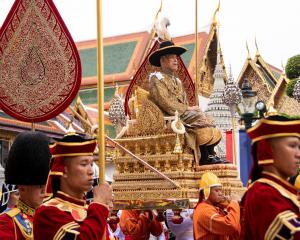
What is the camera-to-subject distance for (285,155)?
4.46 meters

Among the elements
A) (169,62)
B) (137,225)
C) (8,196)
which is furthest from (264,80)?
(8,196)

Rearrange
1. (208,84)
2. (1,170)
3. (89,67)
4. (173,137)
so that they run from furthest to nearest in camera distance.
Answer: (89,67), (208,84), (1,170), (173,137)

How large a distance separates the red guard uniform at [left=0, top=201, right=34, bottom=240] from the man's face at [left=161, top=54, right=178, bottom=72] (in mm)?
5052

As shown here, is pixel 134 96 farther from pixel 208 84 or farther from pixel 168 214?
pixel 208 84

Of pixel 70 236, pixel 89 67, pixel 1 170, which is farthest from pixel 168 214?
pixel 89 67

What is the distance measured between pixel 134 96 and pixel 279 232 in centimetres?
637

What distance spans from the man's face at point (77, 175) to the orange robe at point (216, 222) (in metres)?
2.62

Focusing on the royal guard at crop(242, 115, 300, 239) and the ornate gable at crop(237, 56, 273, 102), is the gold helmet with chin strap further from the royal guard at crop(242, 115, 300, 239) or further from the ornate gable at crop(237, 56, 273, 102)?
the ornate gable at crop(237, 56, 273, 102)

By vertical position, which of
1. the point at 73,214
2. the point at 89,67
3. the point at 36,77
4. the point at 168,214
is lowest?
the point at 168,214

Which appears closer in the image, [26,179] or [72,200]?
[72,200]

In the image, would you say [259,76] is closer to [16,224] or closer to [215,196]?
[215,196]

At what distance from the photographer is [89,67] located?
26906mm

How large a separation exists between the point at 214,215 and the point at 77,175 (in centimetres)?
280

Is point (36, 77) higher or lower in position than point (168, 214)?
higher
